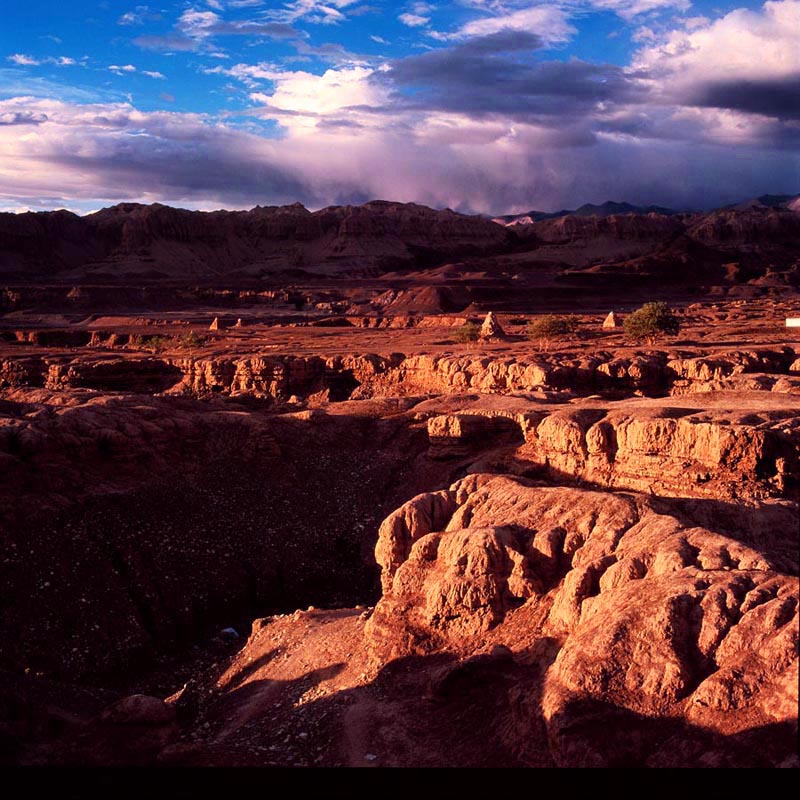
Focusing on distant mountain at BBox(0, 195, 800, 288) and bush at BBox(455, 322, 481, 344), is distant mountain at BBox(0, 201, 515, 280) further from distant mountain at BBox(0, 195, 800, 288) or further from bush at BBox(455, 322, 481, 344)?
bush at BBox(455, 322, 481, 344)

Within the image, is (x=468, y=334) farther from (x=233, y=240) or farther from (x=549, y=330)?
(x=233, y=240)

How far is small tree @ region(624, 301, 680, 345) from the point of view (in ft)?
171

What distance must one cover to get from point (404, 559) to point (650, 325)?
134 ft

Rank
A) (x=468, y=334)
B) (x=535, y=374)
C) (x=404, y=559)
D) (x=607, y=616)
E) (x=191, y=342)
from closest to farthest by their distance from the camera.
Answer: (x=607, y=616) < (x=404, y=559) < (x=535, y=374) < (x=191, y=342) < (x=468, y=334)

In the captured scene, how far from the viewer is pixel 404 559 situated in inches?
571

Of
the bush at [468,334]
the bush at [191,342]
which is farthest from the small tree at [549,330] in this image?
the bush at [191,342]

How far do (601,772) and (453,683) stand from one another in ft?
12.7

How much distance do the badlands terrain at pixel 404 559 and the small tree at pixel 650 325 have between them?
3.71m

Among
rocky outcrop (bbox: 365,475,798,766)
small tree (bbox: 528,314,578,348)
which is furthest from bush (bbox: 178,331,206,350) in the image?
rocky outcrop (bbox: 365,475,798,766)

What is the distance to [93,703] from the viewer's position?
1625 cm

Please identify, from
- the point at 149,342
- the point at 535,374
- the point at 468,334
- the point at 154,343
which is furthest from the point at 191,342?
the point at 535,374

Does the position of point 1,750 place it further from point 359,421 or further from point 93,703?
point 359,421

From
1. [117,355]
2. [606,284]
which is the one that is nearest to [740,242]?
[606,284]

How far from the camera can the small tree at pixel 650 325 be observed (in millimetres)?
51969
